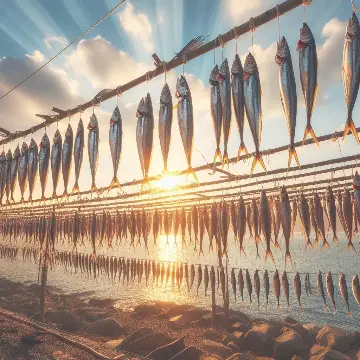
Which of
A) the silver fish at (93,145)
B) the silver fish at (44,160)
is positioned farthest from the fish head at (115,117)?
the silver fish at (44,160)

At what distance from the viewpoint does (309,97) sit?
284 centimetres

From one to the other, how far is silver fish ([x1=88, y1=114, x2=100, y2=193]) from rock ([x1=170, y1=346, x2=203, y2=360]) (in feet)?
34.6

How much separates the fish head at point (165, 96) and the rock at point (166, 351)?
1181 cm

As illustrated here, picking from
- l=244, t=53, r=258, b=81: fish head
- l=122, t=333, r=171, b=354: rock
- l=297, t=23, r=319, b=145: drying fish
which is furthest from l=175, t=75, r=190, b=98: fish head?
l=122, t=333, r=171, b=354: rock

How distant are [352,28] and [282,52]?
2.12 ft

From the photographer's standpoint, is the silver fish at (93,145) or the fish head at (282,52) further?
the silver fish at (93,145)

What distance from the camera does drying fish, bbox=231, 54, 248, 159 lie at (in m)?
3.16

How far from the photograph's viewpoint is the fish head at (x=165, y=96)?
3.91m

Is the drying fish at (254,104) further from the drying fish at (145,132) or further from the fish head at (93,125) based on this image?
the fish head at (93,125)

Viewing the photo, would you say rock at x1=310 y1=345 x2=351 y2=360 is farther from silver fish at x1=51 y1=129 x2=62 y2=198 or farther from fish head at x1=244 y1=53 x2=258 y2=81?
fish head at x1=244 y1=53 x2=258 y2=81

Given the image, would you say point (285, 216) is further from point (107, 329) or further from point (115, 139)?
point (107, 329)

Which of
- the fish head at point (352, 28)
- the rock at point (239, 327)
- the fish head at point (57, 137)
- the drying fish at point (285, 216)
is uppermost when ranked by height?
the fish head at point (57, 137)

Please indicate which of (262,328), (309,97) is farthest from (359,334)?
(309,97)

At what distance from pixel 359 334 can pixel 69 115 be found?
21.4m
